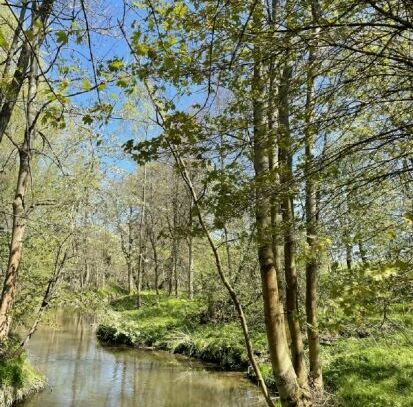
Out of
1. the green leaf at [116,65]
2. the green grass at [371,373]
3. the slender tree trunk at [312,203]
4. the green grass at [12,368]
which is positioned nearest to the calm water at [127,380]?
the green grass at [12,368]

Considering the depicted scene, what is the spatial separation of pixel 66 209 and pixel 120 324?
10143 millimetres

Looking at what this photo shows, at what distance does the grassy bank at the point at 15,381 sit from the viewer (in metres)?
9.80

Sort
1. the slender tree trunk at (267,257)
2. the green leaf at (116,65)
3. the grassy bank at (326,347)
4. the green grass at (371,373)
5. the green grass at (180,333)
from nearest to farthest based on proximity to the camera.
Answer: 1. the green leaf at (116,65)
2. the slender tree trunk at (267,257)
3. the green grass at (371,373)
4. the grassy bank at (326,347)
5. the green grass at (180,333)

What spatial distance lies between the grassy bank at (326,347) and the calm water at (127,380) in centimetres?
77

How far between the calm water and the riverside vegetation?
86cm

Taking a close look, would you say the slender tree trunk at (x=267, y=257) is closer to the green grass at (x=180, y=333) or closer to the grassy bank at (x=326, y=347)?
the grassy bank at (x=326, y=347)

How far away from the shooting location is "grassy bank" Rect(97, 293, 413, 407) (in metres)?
8.98

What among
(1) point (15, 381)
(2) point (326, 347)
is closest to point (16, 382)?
(1) point (15, 381)

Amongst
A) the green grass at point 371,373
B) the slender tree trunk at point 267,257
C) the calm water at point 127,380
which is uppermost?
the slender tree trunk at point 267,257

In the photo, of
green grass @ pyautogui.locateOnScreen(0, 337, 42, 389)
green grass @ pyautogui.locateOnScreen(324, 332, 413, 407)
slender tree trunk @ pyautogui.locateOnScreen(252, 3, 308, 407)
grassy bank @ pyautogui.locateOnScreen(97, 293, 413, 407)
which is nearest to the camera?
slender tree trunk @ pyautogui.locateOnScreen(252, 3, 308, 407)

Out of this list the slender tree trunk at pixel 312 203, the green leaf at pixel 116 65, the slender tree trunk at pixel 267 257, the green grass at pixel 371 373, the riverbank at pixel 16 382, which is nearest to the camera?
the green leaf at pixel 116 65

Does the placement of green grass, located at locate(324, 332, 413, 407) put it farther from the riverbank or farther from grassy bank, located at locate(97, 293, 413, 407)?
the riverbank

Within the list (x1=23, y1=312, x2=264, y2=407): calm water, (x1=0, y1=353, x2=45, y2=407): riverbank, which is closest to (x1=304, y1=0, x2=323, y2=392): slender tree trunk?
(x1=23, y1=312, x2=264, y2=407): calm water

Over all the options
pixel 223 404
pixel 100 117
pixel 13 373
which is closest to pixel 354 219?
pixel 100 117
